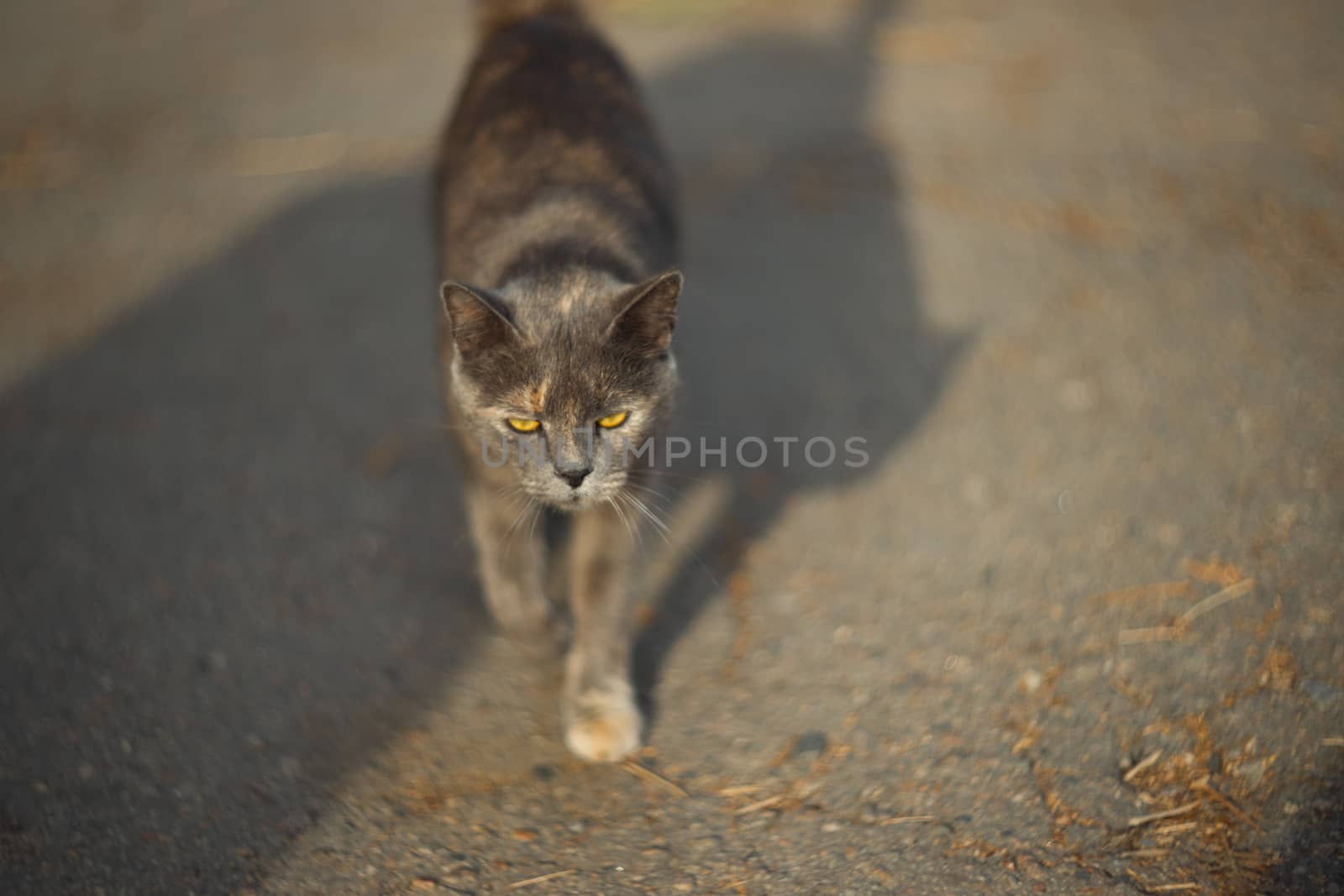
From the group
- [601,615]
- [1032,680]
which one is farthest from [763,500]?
[1032,680]

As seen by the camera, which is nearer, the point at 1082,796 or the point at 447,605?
the point at 1082,796

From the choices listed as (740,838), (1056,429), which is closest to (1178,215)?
(1056,429)

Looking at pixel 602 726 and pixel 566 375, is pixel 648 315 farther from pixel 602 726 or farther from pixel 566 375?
pixel 602 726

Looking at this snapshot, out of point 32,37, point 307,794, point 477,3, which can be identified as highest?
point 477,3

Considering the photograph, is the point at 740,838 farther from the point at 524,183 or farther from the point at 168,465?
the point at 168,465

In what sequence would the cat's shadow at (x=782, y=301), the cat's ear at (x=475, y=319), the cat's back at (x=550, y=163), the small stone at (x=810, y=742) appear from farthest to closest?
the cat's shadow at (x=782, y=301), the cat's back at (x=550, y=163), the small stone at (x=810, y=742), the cat's ear at (x=475, y=319)

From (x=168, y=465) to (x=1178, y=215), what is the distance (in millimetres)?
3741

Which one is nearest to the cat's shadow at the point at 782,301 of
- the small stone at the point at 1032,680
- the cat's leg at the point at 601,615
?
the cat's leg at the point at 601,615

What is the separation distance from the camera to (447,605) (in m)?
2.66

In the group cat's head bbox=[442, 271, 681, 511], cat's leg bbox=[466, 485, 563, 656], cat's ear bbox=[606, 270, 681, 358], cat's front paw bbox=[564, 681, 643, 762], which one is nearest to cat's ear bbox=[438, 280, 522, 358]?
cat's head bbox=[442, 271, 681, 511]

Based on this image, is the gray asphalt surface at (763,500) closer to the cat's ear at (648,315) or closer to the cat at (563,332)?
the cat at (563,332)

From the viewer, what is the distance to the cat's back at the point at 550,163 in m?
2.45

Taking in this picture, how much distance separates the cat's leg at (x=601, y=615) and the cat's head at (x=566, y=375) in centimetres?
24

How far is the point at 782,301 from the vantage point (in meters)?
3.62
